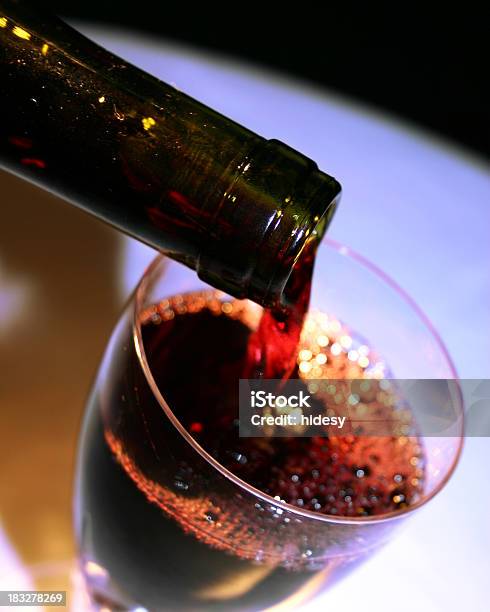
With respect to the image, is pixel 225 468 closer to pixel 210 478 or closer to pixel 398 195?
pixel 210 478

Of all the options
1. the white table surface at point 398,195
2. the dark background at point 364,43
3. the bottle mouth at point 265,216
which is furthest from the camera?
the dark background at point 364,43

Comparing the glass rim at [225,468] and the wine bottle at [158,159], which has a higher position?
the wine bottle at [158,159]

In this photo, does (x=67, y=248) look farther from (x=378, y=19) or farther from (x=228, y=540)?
(x=378, y=19)

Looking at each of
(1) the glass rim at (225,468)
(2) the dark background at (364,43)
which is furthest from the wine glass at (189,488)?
(2) the dark background at (364,43)

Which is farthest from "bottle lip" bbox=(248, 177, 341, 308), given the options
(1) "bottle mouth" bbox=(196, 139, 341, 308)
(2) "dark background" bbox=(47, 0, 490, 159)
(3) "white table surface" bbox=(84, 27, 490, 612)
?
(2) "dark background" bbox=(47, 0, 490, 159)

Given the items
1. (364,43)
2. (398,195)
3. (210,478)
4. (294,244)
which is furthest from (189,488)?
(364,43)

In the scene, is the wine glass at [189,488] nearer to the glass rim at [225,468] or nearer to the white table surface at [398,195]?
the glass rim at [225,468]

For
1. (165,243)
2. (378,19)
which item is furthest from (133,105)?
(378,19)
